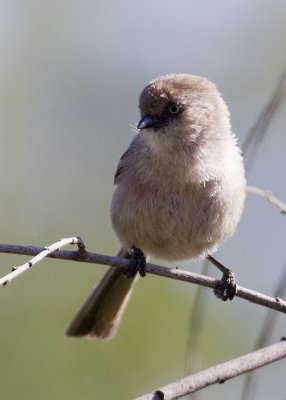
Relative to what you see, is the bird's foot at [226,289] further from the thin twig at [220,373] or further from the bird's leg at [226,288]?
the thin twig at [220,373]

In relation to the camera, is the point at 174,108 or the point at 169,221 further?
the point at 174,108

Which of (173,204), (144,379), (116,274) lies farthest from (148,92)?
(144,379)

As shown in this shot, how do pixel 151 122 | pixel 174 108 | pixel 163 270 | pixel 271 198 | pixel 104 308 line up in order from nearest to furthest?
pixel 163 270
pixel 271 198
pixel 151 122
pixel 174 108
pixel 104 308

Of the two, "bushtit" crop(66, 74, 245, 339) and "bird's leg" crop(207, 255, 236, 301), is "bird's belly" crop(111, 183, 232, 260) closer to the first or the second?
"bushtit" crop(66, 74, 245, 339)

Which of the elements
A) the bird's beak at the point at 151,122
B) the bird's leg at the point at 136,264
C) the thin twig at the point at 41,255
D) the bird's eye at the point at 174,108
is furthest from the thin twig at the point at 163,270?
the bird's eye at the point at 174,108

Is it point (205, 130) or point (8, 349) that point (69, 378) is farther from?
point (205, 130)

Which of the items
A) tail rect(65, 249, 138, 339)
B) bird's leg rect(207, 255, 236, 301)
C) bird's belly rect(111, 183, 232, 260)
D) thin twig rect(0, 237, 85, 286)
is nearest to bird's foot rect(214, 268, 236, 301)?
bird's leg rect(207, 255, 236, 301)

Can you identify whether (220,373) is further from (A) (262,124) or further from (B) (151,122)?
(B) (151,122)

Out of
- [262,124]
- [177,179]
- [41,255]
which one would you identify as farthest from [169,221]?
[41,255]
